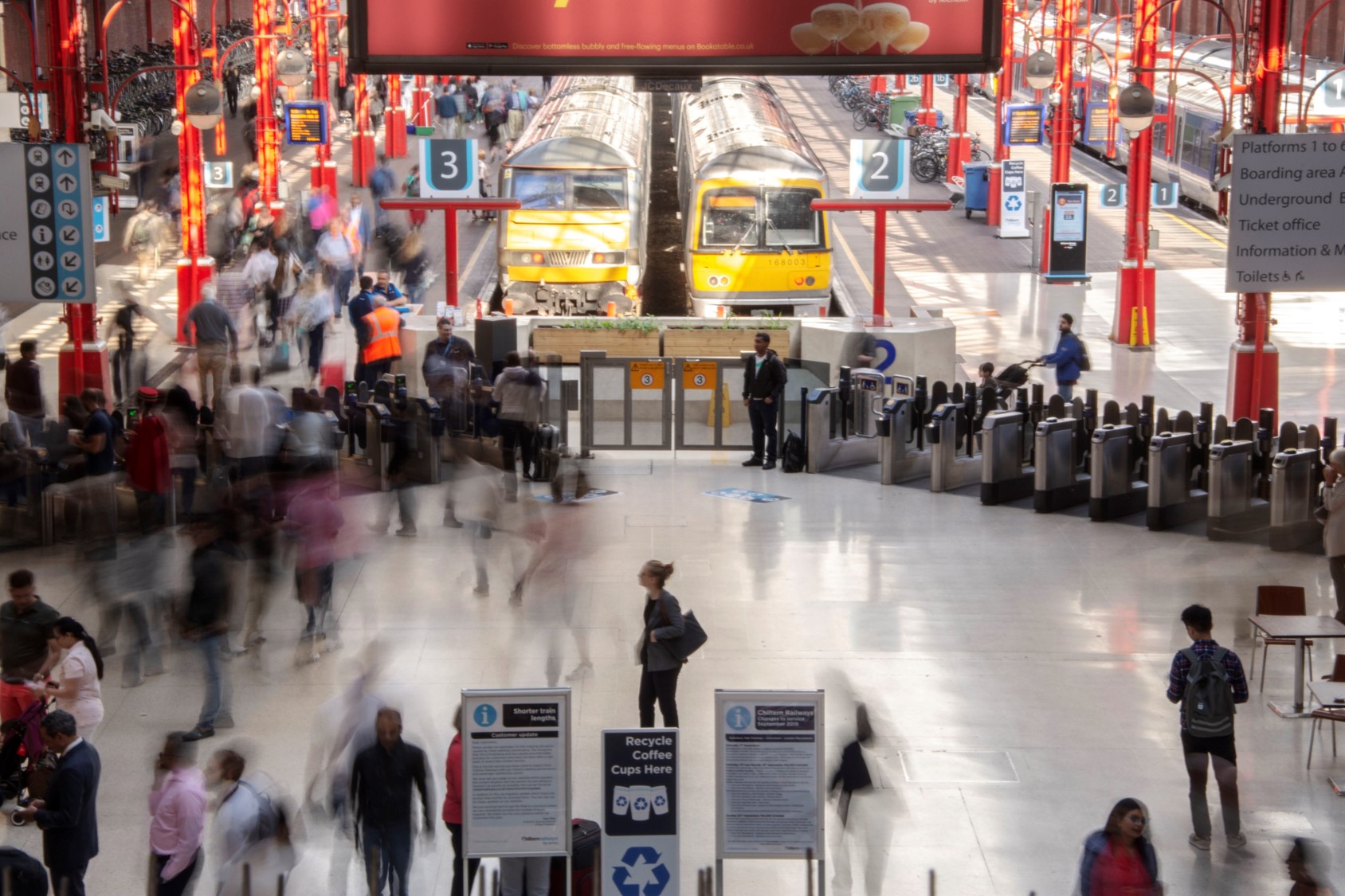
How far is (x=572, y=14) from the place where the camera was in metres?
11.8

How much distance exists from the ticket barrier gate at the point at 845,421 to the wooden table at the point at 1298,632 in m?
7.23

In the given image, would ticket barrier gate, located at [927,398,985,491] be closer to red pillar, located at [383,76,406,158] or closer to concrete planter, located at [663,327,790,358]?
concrete planter, located at [663,327,790,358]

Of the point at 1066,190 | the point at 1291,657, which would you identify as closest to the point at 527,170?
the point at 1066,190

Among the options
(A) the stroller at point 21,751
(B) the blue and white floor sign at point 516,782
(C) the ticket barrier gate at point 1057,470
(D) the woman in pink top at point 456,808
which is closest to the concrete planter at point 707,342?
(C) the ticket barrier gate at point 1057,470

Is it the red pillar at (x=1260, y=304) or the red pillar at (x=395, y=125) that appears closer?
the red pillar at (x=1260, y=304)

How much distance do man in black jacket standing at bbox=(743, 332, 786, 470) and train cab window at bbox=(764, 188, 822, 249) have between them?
820 centimetres

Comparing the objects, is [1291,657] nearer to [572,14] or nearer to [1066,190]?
[572,14]

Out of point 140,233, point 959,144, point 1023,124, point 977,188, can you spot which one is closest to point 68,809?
point 140,233

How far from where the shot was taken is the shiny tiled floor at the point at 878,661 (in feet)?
30.9

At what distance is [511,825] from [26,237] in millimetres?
6902

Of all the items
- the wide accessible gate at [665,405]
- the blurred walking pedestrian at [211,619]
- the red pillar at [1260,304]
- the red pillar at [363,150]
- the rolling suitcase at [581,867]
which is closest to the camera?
the rolling suitcase at [581,867]

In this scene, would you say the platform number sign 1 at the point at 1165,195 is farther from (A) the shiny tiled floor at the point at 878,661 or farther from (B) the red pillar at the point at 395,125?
(B) the red pillar at the point at 395,125

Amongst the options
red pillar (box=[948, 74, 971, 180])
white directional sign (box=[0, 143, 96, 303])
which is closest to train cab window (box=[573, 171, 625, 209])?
white directional sign (box=[0, 143, 96, 303])

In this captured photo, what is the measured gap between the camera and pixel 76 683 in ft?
31.4
